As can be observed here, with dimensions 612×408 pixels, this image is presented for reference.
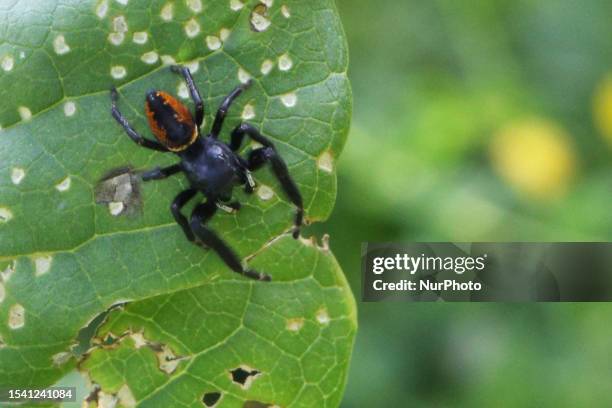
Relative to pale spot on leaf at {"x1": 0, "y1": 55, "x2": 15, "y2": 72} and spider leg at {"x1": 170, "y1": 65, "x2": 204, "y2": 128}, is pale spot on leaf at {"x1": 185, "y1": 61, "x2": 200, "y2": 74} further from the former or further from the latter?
pale spot on leaf at {"x1": 0, "y1": 55, "x2": 15, "y2": 72}

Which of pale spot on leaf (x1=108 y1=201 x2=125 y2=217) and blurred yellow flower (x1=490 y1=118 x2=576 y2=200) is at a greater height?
pale spot on leaf (x1=108 y1=201 x2=125 y2=217)

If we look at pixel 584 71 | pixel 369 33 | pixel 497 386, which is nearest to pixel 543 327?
pixel 497 386

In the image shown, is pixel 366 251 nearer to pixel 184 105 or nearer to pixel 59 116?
pixel 184 105

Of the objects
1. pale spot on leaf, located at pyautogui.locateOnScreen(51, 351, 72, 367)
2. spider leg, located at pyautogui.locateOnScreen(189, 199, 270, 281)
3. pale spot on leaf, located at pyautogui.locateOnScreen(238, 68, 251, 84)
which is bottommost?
pale spot on leaf, located at pyautogui.locateOnScreen(51, 351, 72, 367)

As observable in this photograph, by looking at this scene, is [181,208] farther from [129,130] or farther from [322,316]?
[322,316]

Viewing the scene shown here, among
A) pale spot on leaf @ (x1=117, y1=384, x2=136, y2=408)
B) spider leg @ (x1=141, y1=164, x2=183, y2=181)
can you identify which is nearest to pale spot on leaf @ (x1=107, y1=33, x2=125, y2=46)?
spider leg @ (x1=141, y1=164, x2=183, y2=181)
